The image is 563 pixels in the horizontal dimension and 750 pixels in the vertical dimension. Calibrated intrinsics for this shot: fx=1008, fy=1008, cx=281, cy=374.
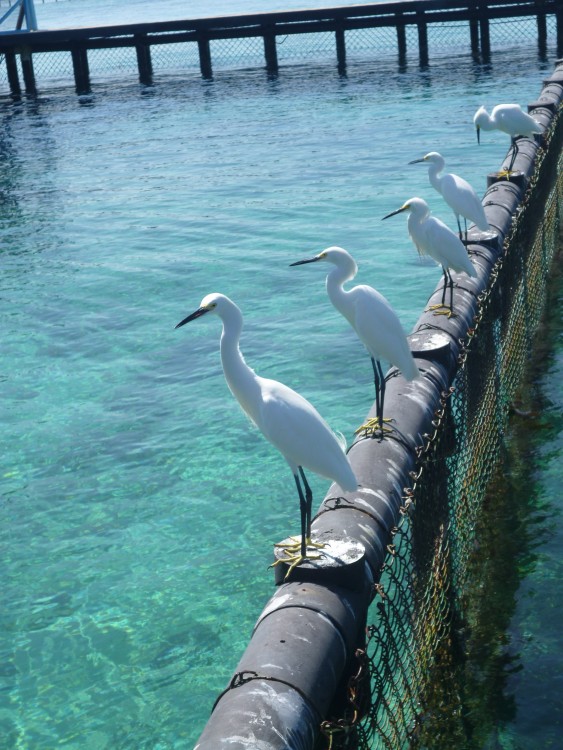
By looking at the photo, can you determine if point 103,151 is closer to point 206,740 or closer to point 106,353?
point 106,353

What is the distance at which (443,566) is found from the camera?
522 centimetres

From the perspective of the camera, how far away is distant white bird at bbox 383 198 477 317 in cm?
672

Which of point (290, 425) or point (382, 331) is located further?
point (382, 331)

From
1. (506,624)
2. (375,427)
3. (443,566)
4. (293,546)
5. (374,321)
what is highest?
(374,321)

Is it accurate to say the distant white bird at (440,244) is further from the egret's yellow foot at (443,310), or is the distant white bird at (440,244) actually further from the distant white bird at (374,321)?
the distant white bird at (374,321)

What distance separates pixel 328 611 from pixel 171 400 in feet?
21.2

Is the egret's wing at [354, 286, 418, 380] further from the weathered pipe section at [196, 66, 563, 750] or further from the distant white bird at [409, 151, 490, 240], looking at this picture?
the distant white bird at [409, 151, 490, 240]

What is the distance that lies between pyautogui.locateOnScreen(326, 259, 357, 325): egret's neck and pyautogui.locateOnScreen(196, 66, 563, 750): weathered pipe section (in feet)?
1.40

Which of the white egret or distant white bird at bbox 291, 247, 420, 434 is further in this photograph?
distant white bird at bbox 291, 247, 420, 434

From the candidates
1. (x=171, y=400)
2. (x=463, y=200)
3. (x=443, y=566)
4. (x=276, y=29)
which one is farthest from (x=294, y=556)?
(x=276, y=29)

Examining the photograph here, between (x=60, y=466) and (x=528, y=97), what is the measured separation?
1927 cm

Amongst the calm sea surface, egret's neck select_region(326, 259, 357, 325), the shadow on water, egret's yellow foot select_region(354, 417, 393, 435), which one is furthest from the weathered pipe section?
the calm sea surface

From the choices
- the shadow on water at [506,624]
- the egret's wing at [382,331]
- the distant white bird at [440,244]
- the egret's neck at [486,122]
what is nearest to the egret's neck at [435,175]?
the distant white bird at [440,244]

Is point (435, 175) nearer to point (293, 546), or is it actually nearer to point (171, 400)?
point (171, 400)
